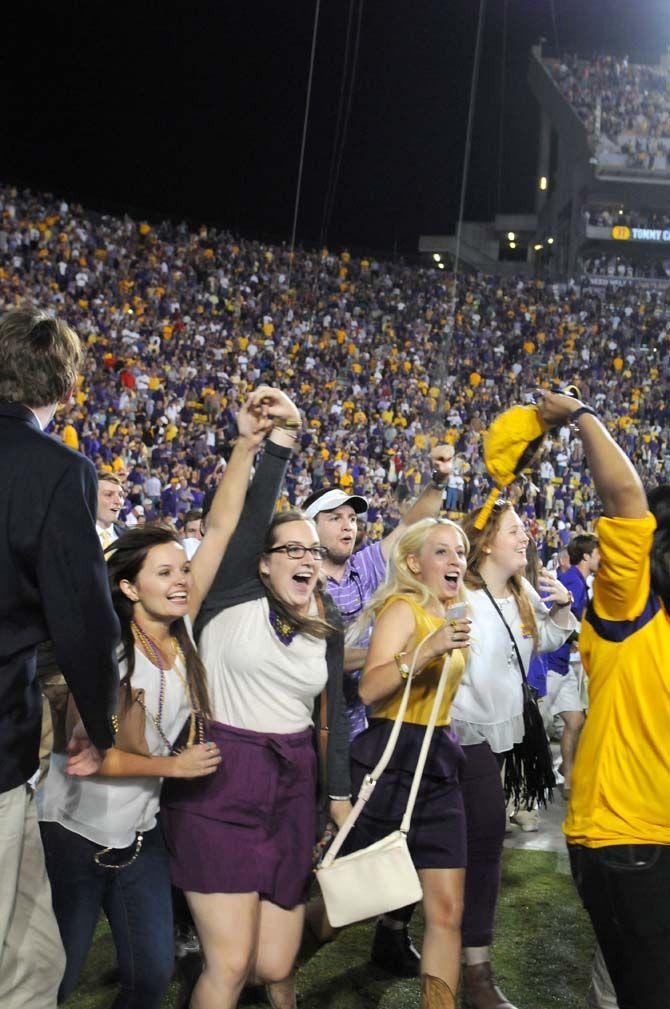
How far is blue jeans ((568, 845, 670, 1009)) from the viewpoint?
7.23 feet

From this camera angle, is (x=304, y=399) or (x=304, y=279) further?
(x=304, y=279)

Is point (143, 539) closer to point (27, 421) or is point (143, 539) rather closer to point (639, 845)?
point (27, 421)

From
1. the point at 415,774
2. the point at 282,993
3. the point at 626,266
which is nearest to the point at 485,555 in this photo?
the point at 415,774

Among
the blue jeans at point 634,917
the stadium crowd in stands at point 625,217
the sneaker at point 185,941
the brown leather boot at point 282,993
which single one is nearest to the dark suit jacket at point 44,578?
the blue jeans at point 634,917

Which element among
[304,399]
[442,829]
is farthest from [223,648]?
[304,399]

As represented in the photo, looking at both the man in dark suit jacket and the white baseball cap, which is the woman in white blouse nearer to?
the white baseball cap

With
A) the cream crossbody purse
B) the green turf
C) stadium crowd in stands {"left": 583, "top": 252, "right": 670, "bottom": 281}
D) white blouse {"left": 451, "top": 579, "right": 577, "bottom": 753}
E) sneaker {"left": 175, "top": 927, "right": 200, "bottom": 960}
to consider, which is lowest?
the green turf

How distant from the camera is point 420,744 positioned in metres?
3.54

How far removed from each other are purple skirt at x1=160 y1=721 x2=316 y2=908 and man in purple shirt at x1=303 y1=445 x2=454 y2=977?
3.97 feet

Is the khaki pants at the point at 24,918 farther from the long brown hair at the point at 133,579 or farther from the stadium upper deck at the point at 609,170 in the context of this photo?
the stadium upper deck at the point at 609,170

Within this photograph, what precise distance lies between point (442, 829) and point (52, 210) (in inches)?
939

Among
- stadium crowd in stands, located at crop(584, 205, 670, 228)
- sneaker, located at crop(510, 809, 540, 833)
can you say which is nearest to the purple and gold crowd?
sneaker, located at crop(510, 809, 540, 833)

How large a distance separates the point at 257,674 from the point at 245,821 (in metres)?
0.39

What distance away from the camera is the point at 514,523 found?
4312 mm
